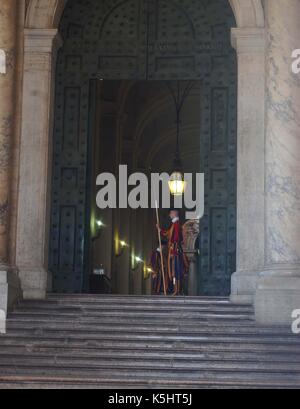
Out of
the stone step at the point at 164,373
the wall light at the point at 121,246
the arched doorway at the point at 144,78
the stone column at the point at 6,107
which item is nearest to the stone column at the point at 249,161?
the arched doorway at the point at 144,78

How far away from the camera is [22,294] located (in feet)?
48.6

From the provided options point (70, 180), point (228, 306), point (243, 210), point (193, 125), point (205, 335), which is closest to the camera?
point (205, 335)

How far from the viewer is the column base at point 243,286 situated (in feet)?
47.5

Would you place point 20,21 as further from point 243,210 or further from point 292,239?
point 292,239

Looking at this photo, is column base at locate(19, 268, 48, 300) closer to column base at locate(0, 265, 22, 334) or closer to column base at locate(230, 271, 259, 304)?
column base at locate(0, 265, 22, 334)

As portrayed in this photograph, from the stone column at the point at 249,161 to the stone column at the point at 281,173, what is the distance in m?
0.92

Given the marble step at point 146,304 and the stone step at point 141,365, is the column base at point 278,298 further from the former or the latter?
the stone step at point 141,365

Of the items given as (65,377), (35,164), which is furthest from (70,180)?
(65,377)

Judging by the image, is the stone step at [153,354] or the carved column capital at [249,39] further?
the carved column capital at [249,39]

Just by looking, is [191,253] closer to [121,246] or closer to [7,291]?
[121,246]

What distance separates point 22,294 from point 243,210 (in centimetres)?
365

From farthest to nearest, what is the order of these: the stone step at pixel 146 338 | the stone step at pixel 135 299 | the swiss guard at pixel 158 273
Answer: the swiss guard at pixel 158 273
the stone step at pixel 135 299
the stone step at pixel 146 338
